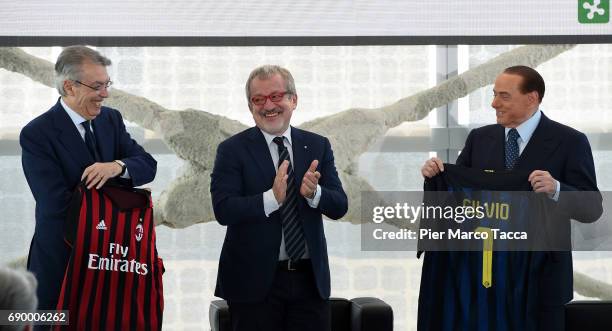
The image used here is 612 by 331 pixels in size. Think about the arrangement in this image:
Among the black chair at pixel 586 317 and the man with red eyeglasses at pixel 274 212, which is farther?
the black chair at pixel 586 317

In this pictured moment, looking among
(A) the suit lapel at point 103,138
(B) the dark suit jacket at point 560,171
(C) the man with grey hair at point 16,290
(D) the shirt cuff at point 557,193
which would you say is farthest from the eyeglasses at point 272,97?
(C) the man with grey hair at point 16,290

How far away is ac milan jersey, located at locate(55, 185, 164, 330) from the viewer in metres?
3.50

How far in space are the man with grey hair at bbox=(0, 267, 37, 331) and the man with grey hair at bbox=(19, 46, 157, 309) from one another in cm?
142

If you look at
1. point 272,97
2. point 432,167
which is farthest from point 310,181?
point 432,167

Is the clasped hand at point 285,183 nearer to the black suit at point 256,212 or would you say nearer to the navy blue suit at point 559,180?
the black suit at point 256,212

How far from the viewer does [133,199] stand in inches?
142

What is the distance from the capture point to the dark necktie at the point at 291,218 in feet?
11.1

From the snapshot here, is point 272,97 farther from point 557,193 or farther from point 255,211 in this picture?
point 557,193

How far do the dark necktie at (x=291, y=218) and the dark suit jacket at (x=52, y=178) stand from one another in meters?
0.61

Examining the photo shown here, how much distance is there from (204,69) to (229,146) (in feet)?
4.41

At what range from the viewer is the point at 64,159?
3.51m

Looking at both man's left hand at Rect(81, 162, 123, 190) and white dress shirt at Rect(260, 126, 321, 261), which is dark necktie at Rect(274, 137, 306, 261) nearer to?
white dress shirt at Rect(260, 126, 321, 261)
